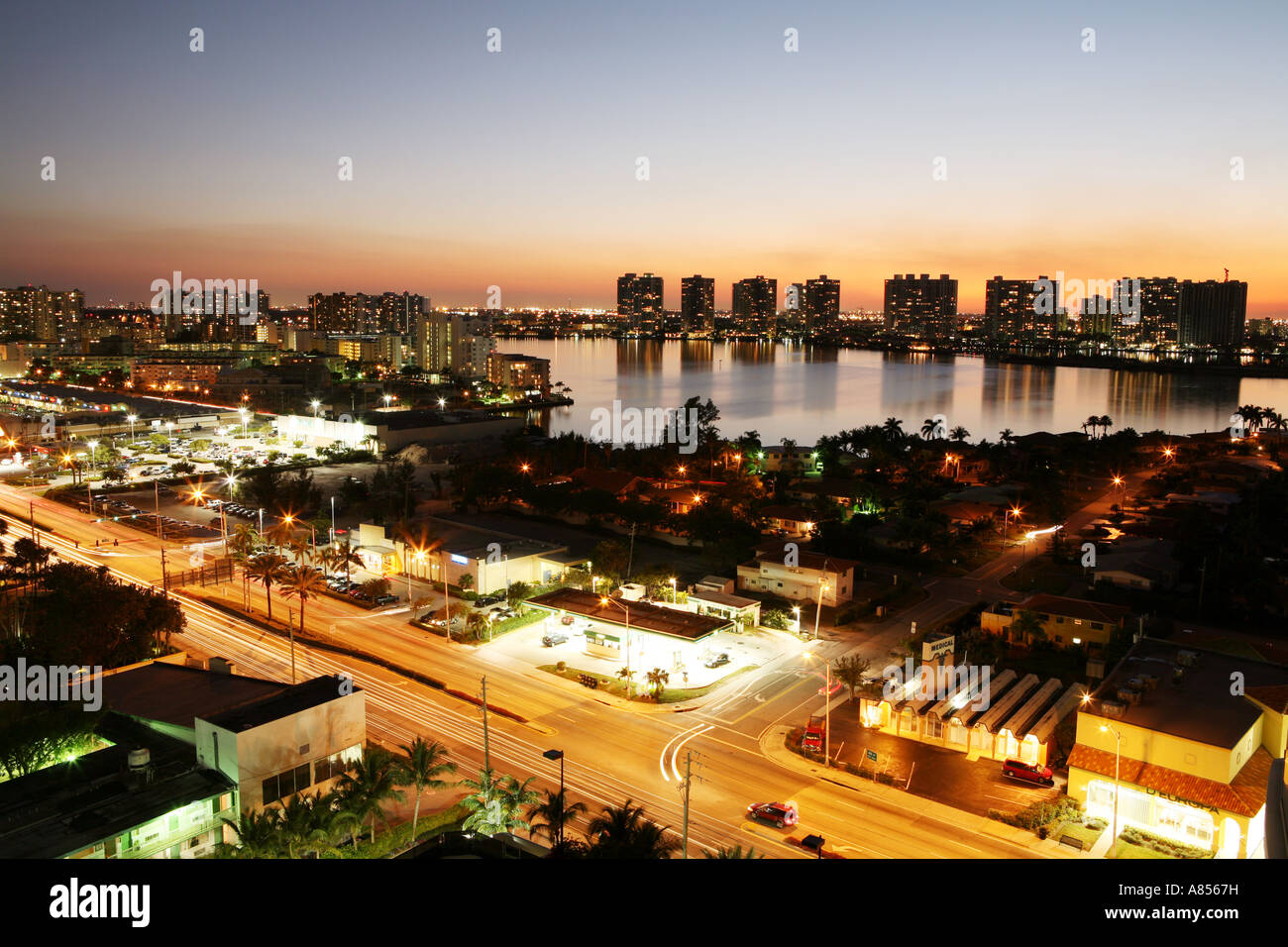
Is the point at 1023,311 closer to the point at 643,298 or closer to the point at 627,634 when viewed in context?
the point at 643,298

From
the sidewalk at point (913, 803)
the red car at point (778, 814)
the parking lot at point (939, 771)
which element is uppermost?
the red car at point (778, 814)

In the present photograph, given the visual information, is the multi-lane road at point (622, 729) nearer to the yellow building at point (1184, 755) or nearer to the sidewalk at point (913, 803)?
the sidewalk at point (913, 803)

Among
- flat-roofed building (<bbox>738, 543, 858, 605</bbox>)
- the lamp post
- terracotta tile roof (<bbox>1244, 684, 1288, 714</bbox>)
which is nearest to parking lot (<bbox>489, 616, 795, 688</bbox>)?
flat-roofed building (<bbox>738, 543, 858, 605</bbox>)

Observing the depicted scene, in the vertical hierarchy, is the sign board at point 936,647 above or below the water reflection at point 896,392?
below

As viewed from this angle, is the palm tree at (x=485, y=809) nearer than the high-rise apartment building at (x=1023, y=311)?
Yes

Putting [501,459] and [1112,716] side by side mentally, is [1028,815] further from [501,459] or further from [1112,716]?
[501,459]

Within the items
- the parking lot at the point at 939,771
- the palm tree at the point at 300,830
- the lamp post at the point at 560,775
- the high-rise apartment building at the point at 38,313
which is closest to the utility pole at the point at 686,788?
the lamp post at the point at 560,775

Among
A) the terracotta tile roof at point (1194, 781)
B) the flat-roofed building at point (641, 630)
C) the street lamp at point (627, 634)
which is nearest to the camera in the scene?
the terracotta tile roof at point (1194, 781)
